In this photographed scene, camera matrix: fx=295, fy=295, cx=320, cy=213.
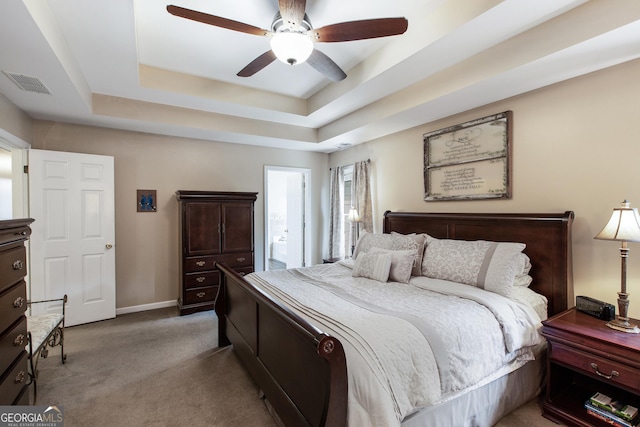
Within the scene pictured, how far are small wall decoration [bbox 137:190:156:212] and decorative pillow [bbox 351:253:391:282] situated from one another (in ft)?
9.77

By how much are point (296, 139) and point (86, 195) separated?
2.78 metres

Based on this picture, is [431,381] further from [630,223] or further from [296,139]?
[296,139]

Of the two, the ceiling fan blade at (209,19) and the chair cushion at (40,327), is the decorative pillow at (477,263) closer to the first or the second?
the ceiling fan blade at (209,19)

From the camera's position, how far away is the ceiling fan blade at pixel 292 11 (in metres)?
1.68

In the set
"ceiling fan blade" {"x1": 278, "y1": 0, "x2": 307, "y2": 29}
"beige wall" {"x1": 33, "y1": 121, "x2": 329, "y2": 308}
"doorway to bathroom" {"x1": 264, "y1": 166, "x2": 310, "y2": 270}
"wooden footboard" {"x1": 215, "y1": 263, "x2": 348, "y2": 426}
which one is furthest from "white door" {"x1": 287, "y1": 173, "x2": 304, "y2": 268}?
"ceiling fan blade" {"x1": 278, "y1": 0, "x2": 307, "y2": 29}

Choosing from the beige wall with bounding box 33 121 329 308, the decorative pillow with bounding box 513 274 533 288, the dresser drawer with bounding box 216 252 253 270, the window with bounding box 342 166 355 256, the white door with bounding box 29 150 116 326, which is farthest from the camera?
the window with bounding box 342 166 355 256

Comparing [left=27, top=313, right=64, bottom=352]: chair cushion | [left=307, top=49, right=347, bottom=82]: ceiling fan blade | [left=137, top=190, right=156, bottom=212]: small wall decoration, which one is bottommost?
[left=27, top=313, right=64, bottom=352]: chair cushion

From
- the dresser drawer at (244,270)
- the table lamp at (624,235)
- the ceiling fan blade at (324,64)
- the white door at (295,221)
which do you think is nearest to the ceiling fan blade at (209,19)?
the ceiling fan blade at (324,64)

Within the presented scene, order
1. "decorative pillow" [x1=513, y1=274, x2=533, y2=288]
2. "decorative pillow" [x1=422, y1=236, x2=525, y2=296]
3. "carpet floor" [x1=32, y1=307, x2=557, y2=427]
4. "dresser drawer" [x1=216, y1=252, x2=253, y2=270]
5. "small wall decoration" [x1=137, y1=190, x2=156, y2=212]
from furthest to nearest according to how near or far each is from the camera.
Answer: "dresser drawer" [x1=216, y1=252, x2=253, y2=270] < "small wall decoration" [x1=137, y1=190, x2=156, y2=212] < "decorative pillow" [x1=513, y1=274, x2=533, y2=288] < "decorative pillow" [x1=422, y1=236, x2=525, y2=296] < "carpet floor" [x1=32, y1=307, x2=557, y2=427]

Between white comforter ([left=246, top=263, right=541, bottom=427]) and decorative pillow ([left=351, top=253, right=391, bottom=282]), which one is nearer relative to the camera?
white comforter ([left=246, top=263, right=541, bottom=427])

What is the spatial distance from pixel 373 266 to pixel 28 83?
3371 millimetres

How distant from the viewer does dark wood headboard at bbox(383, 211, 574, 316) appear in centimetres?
230

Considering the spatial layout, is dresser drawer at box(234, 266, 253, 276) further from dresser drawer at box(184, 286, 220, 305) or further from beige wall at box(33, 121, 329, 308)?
beige wall at box(33, 121, 329, 308)

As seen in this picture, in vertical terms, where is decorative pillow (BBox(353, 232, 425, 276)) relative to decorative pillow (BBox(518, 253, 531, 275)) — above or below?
above
